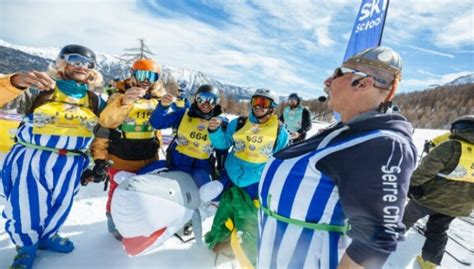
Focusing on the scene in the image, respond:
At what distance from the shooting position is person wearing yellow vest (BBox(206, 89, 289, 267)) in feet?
10.5

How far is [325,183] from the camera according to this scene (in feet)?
4.38

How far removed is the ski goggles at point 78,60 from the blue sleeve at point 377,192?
2.51 m

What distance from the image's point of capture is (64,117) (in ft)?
8.54

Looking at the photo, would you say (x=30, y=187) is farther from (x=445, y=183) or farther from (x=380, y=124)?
(x=445, y=183)

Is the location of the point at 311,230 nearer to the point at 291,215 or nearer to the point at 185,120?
the point at 291,215

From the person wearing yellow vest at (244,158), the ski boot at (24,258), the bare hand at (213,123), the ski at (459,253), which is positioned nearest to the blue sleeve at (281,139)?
the person wearing yellow vest at (244,158)

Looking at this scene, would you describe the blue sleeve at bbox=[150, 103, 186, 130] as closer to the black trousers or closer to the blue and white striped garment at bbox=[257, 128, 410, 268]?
the blue and white striped garment at bbox=[257, 128, 410, 268]

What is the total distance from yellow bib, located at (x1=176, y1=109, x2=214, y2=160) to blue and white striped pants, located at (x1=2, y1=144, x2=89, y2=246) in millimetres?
1100

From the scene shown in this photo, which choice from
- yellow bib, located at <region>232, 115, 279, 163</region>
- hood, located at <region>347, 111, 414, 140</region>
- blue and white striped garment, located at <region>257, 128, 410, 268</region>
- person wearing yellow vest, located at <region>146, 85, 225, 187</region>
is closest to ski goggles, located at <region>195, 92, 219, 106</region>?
person wearing yellow vest, located at <region>146, 85, 225, 187</region>

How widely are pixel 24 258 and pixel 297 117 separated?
625 cm

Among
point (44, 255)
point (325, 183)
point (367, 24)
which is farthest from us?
point (367, 24)

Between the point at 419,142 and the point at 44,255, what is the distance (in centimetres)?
1442

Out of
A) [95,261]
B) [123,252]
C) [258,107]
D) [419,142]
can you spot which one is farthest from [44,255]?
[419,142]

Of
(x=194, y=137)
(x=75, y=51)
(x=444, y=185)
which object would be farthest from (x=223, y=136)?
(x=444, y=185)
